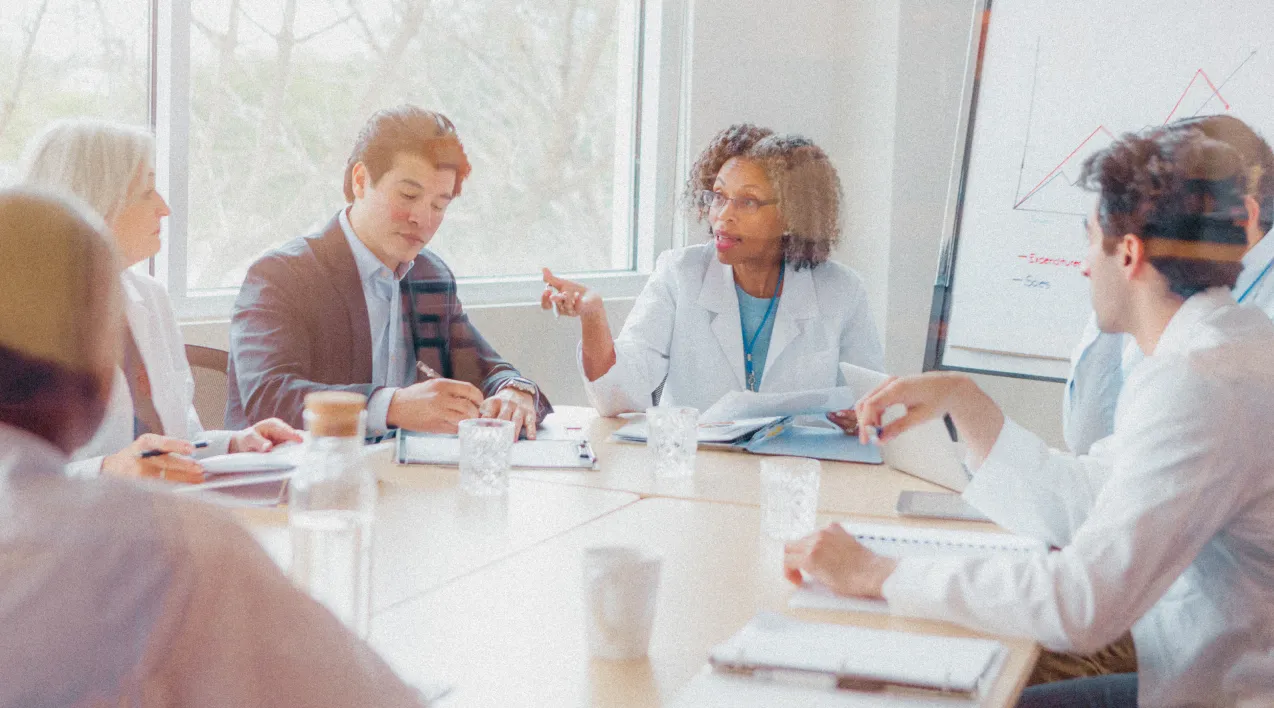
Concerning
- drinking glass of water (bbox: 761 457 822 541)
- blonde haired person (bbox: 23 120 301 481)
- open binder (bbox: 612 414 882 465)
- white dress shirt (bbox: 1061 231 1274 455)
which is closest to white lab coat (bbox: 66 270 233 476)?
blonde haired person (bbox: 23 120 301 481)

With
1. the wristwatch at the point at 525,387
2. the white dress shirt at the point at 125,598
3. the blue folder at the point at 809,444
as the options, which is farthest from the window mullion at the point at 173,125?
the white dress shirt at the point at 125,598

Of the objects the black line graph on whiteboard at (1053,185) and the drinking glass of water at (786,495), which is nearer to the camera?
the drinking glass of water at (786,495)

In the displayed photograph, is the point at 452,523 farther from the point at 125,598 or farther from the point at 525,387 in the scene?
the point at 125,598

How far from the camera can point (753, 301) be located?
281 centimetres

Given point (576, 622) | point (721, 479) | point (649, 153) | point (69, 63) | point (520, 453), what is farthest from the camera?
point (649, 153)

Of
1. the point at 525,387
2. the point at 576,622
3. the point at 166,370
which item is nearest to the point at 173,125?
the point at 166,370

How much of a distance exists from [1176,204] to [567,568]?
0.81 metres

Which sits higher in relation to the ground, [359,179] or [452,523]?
[359,179]

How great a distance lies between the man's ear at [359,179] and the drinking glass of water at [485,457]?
95 cm

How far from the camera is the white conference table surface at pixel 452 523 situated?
127 cm

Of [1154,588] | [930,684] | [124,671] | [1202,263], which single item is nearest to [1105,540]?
[1154,588]

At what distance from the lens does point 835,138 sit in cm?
392

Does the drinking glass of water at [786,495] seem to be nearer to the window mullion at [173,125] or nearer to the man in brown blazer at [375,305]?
the man in brown blazer at [375,305]

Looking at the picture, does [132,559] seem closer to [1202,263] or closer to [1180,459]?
[1180,459]
